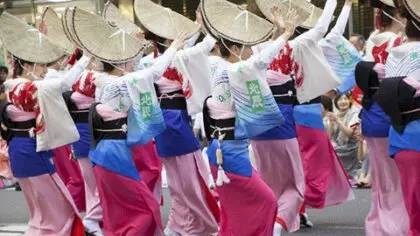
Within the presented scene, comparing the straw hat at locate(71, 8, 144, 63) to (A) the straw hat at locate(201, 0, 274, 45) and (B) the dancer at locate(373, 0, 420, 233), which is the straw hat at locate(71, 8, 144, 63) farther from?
(B) the dancer at locate(373, 0, 420, 233)

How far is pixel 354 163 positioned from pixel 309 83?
11.0 ft

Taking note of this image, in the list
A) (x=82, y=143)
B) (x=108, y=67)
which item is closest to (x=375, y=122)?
(x=108, y=67)

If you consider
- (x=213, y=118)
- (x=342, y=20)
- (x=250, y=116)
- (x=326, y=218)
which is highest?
(x=342, y=20)

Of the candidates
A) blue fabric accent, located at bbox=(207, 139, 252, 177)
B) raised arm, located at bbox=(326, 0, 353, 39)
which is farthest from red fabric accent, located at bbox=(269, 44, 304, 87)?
blue fabric accent, located at bbox=(207, 139, 252, 177)

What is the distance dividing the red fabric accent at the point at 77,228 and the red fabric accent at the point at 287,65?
1.94 m

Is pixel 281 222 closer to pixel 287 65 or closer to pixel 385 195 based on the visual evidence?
pixel 385 195

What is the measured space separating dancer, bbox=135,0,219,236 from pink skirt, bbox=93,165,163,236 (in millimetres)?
812

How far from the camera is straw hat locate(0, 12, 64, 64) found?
6.38m

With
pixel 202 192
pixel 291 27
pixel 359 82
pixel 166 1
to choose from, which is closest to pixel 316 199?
pixel 202 192

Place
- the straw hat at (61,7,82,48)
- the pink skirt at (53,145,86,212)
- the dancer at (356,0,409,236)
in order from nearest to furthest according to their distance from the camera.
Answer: the dancer at (356,0,409,236) → the straw hat at (61,7,82,48) → the pink skirt at (53,145,86,212)

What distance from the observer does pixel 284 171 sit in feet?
21.3

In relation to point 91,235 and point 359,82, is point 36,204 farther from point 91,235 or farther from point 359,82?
point 359,82

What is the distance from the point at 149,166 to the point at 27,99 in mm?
1230

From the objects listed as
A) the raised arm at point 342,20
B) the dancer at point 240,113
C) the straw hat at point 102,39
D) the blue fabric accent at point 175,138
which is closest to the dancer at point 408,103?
the dancer at point 240,113
